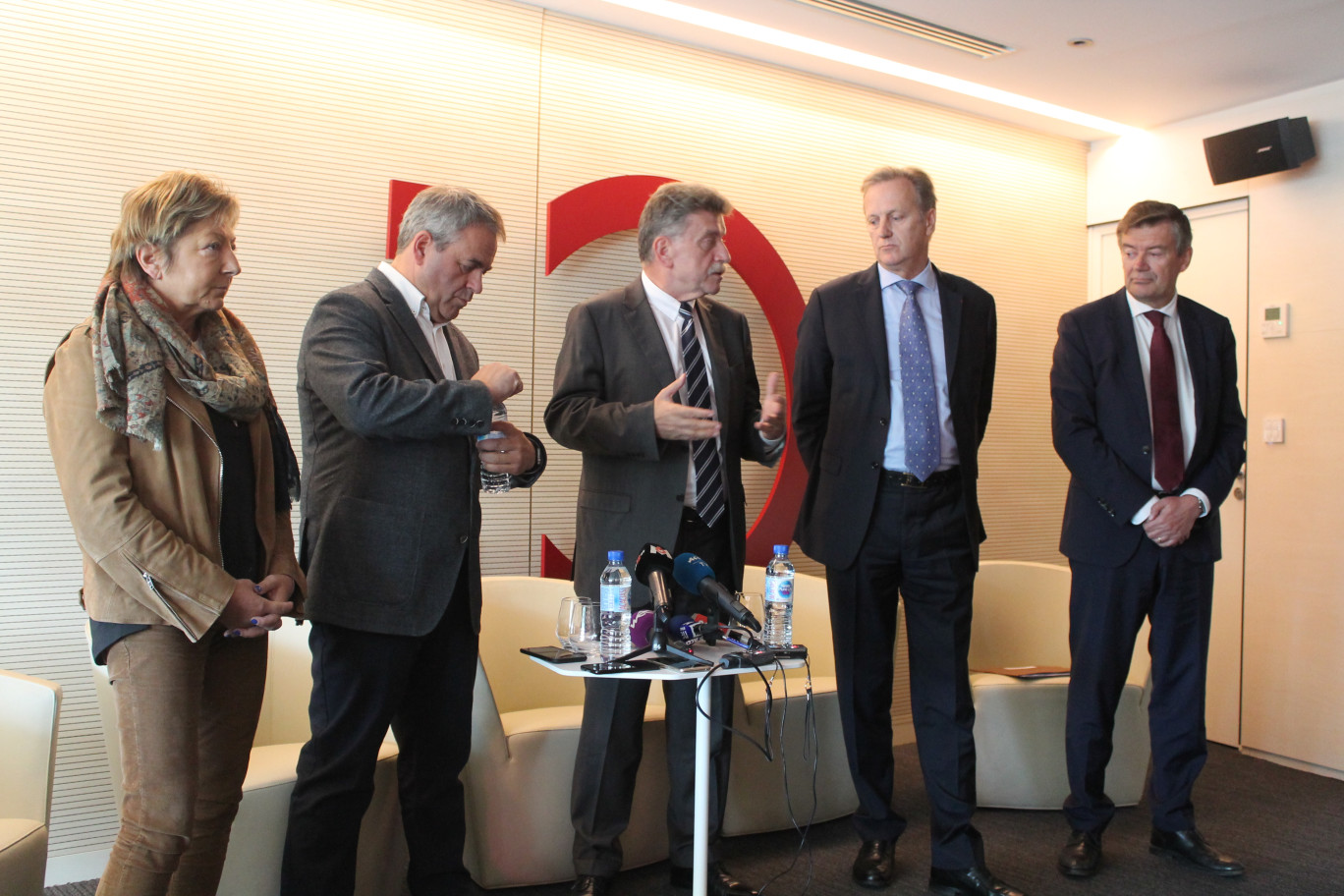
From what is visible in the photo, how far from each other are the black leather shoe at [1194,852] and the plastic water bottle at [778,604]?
1778mm

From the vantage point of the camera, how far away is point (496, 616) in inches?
134

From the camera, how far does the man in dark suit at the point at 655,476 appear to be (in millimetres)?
2746

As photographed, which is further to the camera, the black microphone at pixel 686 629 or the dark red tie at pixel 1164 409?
the dark red tie at pixel 1164 409

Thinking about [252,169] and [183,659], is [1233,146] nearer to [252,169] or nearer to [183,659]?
[252,169]

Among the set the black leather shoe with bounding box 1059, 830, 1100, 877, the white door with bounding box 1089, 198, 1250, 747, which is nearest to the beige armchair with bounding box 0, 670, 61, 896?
the black leather shoe with bounding box 1059, 830, 1100, 877

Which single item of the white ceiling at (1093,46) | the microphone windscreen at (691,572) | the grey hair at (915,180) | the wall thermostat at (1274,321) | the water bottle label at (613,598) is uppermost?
the white ceiling at (1093,46)

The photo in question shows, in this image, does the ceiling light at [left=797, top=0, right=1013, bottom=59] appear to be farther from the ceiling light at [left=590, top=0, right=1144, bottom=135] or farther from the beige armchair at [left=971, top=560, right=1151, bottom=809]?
the beige armchair at [left=971, top=560, right=1151, bottom=809]

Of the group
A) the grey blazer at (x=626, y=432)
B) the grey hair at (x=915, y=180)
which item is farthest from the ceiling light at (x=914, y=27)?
the grey blazer at (x=626, y=432)

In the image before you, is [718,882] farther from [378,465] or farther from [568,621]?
[378,465]

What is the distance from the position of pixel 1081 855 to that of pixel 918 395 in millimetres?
1526

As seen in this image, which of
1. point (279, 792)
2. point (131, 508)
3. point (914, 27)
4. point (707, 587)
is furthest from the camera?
point (914, 27)

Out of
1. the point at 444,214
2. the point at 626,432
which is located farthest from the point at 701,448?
the point at 444,214

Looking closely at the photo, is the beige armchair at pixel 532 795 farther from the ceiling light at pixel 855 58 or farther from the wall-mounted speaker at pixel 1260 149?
the wall-mounted speaker at pixel 1260 149

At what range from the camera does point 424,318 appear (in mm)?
2377
